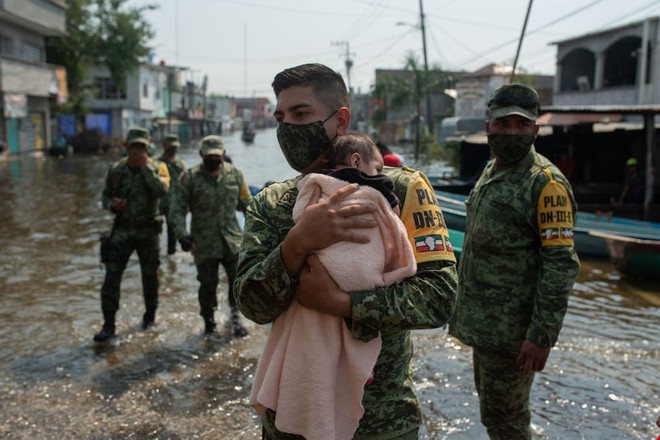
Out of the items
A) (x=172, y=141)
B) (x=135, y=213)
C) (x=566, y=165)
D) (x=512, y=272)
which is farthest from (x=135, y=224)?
(x=566, y=165)

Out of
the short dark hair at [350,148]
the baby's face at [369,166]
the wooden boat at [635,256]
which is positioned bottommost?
the wooden boat at [635,256]

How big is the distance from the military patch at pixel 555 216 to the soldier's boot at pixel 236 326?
3.73 metres

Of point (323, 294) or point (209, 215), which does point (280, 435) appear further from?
point (209, 215)

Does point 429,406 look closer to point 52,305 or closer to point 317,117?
point 317,117

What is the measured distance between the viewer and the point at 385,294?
1661mm

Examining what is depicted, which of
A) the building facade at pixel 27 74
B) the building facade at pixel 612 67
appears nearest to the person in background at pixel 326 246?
the building facade at pixel 612 67

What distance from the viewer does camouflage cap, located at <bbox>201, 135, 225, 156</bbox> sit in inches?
229

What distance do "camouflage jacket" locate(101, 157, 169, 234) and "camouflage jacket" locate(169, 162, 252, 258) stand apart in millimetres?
232

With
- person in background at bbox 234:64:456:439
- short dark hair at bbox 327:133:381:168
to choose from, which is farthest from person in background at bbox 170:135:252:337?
short dark hair at bbox 327:133:381:168

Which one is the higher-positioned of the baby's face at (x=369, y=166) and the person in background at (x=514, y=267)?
the baby's face at (x=369, y=166)

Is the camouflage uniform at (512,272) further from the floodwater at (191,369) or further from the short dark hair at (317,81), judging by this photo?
the short dark hair at (317,81)

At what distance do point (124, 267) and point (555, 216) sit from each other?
4.38 meters

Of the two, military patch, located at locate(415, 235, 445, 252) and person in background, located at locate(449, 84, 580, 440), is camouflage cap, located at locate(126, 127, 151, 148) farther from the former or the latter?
military patch, located at locate(415, 235, 445, 252)

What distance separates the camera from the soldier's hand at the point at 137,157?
5910 millimetres
